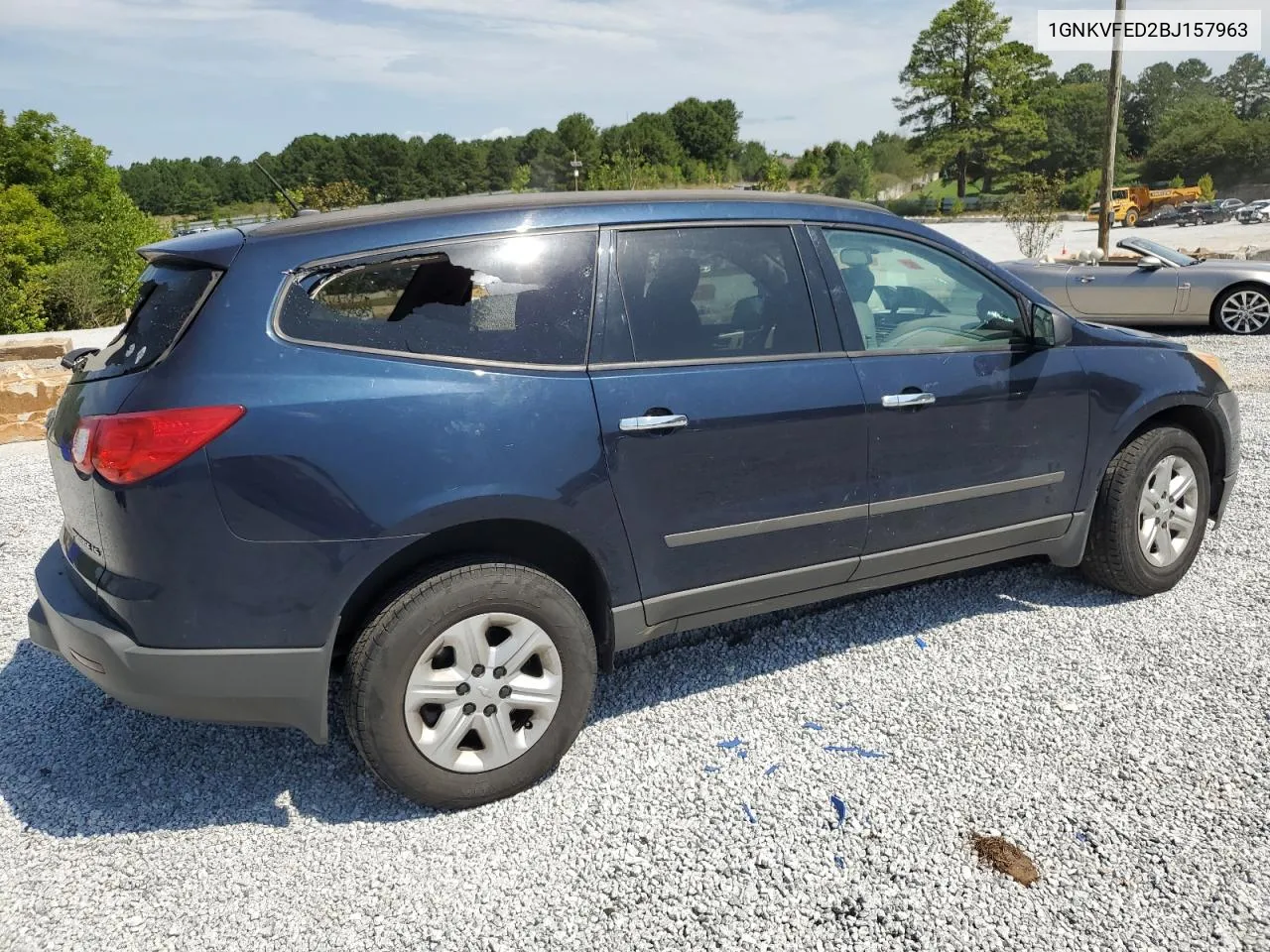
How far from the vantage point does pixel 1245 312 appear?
37.3 ft

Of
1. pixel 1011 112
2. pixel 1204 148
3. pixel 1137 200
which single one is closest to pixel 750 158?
pixel 1011 112

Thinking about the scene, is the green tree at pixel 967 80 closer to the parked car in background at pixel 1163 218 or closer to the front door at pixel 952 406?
the parked car in background at pixel 1163 218

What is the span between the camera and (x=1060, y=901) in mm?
2400

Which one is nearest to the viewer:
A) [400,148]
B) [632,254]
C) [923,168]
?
[632,254]

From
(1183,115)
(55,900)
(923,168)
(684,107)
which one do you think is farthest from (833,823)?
(684,107)

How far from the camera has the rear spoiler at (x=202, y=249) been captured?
2.64 metres

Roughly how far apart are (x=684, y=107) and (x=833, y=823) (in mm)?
141823

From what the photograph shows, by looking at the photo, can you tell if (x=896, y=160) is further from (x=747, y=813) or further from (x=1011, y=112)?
(x=747, y=813)

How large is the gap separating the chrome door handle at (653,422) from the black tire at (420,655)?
52cm

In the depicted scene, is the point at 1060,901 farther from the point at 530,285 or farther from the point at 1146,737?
the point at 530,285

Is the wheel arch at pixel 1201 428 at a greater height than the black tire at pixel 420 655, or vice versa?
the wheel arch at pixel 1201 428

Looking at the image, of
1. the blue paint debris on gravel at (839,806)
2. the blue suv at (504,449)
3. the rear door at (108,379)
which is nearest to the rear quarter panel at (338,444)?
the blue suv at (504,449)

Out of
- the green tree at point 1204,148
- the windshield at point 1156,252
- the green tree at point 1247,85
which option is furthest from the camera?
the green tree at point 1247,85

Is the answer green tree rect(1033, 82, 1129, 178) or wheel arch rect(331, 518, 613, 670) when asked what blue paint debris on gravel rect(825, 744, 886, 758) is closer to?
wheel arch rect(331, 518, 613, 670)
